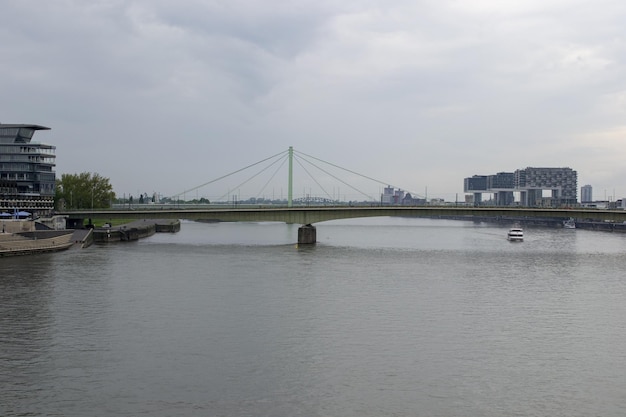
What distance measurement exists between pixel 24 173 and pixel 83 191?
20.9m

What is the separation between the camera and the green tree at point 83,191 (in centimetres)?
10844

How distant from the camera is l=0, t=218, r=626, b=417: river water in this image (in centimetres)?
1822

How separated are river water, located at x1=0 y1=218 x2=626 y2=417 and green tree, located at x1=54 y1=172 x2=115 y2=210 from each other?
6519cm

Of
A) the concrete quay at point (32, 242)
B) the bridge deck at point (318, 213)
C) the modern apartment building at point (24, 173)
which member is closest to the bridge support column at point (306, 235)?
the bridge deck at point (318, 213)

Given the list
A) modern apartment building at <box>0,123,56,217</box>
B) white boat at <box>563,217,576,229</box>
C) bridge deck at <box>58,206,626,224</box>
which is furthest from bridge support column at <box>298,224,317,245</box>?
white boat at <box>563,217,576,229</box>

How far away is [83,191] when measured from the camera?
110 m

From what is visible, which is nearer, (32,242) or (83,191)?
(32,242)

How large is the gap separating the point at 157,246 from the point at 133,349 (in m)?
48.6

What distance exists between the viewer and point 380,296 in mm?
35844

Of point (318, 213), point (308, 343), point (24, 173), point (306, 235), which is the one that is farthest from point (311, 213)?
point (308, 343)

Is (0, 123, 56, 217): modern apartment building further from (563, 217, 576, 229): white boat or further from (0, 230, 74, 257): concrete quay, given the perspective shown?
(563, 217, 576, 229): white boat

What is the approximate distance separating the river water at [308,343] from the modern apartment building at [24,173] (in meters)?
45.3

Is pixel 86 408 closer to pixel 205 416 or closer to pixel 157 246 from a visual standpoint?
pixel 205 416

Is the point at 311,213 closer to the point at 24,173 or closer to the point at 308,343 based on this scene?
the point at 24,173
